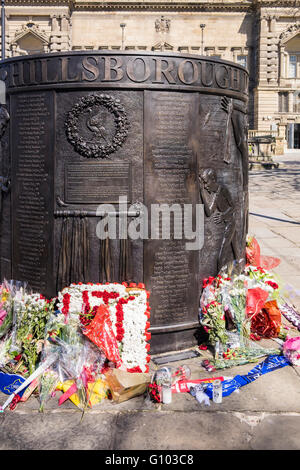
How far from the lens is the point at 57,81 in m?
4.41

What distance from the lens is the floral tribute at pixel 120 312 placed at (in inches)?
161

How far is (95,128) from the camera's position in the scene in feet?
14.5

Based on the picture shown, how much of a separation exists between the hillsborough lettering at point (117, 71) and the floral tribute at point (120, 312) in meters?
1.89

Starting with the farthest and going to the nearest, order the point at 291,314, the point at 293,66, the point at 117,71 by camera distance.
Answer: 1. the point at 293,66
2. the point at 291,314
3. the point at 117,71

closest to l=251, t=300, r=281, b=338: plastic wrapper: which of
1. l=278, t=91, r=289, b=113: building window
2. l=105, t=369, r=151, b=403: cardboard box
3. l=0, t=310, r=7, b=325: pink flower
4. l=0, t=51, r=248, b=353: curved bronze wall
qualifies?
l=0, t=51, r=248, b=353: curved bronze wall

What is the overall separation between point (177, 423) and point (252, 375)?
102 cm

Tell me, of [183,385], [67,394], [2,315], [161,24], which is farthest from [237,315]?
[161,24]

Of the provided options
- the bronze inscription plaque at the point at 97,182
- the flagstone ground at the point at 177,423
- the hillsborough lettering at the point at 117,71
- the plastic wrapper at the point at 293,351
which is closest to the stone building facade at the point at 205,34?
the hillsborough lettering at the point at 117,71

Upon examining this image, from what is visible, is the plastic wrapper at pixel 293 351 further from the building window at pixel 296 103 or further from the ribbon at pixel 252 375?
the building window at pixel 296 103

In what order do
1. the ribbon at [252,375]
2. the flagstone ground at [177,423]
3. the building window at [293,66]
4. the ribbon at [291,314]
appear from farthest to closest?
the building window at [293,66] < the ribbon at [291,314] < the ribbon at [252,375] < the flagstone ground at [177,423]

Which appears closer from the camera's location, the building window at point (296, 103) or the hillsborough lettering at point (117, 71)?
the hillsborough lettering at point (117, 71)

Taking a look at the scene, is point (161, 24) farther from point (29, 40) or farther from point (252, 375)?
point (252, 375)

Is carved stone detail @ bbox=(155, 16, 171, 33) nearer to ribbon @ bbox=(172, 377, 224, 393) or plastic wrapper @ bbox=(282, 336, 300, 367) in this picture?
plastic wrapper @ bbox=(282, 336, 300, 367)
